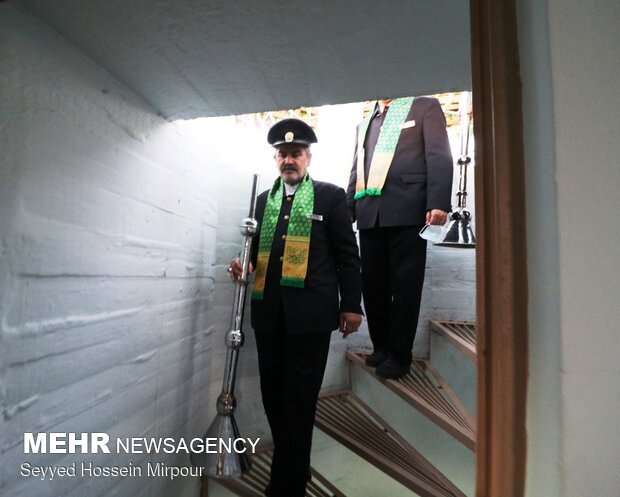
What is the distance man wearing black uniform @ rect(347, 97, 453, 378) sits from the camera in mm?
1127

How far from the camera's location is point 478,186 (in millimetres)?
361

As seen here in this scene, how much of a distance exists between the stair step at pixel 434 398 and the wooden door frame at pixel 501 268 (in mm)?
670

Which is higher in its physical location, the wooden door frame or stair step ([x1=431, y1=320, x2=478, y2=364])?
the wooden door frame

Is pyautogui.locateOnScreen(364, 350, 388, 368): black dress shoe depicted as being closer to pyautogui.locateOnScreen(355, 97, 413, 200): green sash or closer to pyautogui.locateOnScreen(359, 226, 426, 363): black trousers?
pyautogui.locateOnScreen(359, 226, 426, 363): black trousers

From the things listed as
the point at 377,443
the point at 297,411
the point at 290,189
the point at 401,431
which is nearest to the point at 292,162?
the point at 290,189

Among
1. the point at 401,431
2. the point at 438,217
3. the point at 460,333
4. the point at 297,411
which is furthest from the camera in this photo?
the point at 401,431

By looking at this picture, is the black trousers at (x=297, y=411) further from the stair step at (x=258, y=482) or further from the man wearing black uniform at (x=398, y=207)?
the man wearing black uniform at (x=398, y=207)

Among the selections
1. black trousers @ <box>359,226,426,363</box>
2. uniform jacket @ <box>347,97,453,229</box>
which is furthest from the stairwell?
uniform jacket @ <box>347,97,453,229</box>

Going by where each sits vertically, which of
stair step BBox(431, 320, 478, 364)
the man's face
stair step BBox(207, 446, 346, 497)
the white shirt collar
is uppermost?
the man's face

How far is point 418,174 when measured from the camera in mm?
1153

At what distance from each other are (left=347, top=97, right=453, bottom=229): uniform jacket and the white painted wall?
80 centimetres

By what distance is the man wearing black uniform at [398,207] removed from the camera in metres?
1.13

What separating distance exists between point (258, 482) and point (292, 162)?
116cm

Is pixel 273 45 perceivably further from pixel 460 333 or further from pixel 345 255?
pixel 460 333
